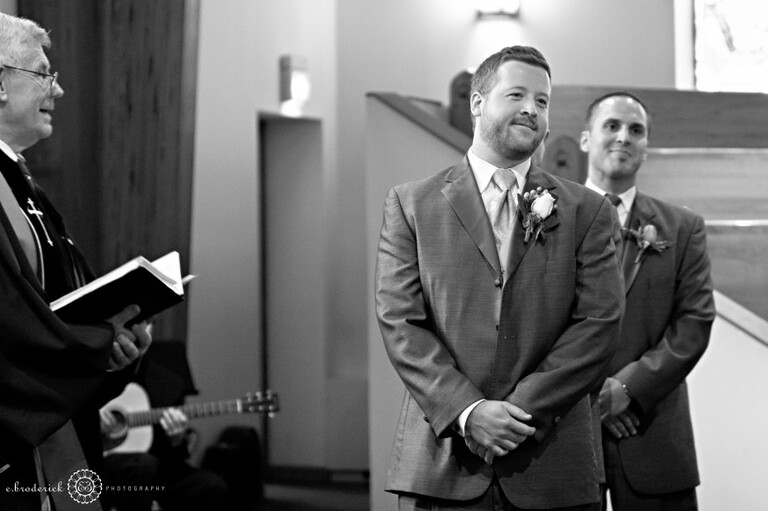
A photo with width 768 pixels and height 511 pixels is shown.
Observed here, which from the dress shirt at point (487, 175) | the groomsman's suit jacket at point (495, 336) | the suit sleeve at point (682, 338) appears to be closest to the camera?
the groomsman's suit jacket at point (495, 336)

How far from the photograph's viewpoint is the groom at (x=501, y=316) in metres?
2.66

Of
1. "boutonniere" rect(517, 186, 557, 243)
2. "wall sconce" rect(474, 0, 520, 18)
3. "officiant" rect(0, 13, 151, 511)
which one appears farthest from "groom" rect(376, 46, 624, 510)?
"wall sconce" rect(474, 0, 520, 18)

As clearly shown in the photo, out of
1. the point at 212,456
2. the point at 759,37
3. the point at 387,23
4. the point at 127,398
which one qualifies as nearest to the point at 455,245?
the point at 127,398

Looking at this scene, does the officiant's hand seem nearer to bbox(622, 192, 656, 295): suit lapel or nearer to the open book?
the open book

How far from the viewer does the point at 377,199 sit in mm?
5531

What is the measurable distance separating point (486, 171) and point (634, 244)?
0.78 m

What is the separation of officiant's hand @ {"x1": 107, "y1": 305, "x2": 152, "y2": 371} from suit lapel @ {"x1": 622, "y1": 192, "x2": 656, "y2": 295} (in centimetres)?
139

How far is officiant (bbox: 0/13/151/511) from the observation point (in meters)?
2.57

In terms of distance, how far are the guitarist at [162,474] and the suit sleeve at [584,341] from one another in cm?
262

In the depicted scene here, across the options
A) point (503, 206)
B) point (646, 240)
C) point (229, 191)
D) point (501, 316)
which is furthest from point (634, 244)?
point (229, 191)

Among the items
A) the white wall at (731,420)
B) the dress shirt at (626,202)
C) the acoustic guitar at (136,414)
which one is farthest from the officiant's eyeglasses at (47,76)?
the white wall at (731,420)

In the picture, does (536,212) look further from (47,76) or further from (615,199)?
(47,76)

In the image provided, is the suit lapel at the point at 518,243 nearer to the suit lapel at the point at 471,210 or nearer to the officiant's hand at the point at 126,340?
the suit lapel at the point at 471,210

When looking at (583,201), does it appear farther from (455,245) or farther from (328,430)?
(328,430)
